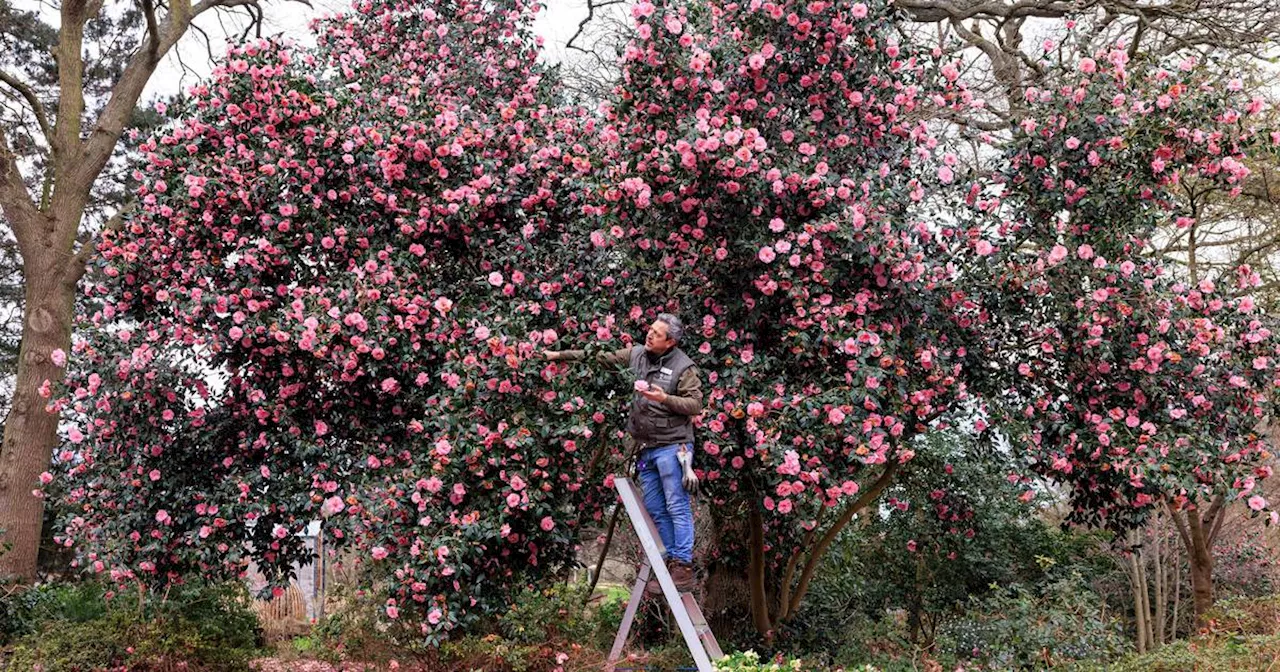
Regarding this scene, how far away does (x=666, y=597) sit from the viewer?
4555mm

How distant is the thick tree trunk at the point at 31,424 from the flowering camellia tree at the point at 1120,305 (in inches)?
337

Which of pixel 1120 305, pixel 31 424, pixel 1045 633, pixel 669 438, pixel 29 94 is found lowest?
pixel 1045 633

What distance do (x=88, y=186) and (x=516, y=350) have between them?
734 cm

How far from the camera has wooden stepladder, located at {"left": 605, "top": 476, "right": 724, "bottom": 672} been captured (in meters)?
4.39

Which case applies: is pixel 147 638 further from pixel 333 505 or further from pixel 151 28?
pixel 151 28

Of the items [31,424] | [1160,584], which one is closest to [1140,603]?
[1160,584]

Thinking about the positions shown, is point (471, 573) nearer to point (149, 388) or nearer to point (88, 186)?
point (149, 388)

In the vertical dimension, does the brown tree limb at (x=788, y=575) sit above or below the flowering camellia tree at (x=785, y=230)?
below

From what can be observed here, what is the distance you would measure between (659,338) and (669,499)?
2.72 feet

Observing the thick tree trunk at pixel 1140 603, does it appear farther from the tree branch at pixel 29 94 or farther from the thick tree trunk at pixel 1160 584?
the tree branch at pixel 29 94

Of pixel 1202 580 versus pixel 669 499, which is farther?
pixel 1202 580

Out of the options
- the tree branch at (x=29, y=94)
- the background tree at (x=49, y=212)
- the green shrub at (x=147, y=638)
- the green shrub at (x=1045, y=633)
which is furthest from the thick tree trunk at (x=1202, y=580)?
the tree branch at (x=29, y=94)

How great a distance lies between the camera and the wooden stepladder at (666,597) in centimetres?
439

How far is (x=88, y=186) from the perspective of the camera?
33.1ft
